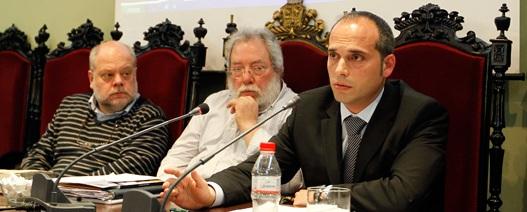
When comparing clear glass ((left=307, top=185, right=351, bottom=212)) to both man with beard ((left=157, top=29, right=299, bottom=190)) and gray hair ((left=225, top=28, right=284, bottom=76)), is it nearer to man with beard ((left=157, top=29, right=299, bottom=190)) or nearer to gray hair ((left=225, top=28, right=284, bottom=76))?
man with beard ((left=157, top=29, right=299, bottom=190))

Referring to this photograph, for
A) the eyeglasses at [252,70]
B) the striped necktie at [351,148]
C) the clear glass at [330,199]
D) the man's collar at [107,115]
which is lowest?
the clear glass at [330,199]

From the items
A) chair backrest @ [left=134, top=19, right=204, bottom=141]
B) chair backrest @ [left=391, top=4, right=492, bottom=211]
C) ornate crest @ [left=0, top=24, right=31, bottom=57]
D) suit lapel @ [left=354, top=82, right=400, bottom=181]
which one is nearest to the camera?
suit lapel @ [left=354, top=82, right=400, bottom=181]

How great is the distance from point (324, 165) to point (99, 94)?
1.46 m

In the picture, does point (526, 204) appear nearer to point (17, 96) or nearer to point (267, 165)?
point (267, 165)

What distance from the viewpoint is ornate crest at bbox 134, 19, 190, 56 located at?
132 inches

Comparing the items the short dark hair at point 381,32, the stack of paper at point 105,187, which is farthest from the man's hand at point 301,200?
the short dark hair at point 381,32

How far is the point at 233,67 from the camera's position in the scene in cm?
290

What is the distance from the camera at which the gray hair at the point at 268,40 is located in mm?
2883

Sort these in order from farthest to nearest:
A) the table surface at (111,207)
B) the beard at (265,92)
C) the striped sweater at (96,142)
A: 1. the striped sweater at (96,142)
2. the beard at (265,92)
3. the table surface at (111,207)

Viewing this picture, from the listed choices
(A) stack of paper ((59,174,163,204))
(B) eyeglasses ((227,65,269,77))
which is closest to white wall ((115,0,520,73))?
(B) eyeglasses ((227,65,269,77))

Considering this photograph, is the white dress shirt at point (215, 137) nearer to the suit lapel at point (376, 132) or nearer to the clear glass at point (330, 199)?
the suit lapel at point (376, 132)

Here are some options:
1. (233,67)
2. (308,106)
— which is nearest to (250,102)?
(233,67)

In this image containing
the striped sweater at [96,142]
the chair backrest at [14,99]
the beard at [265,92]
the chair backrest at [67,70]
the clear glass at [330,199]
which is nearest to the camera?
the clear glass at [330,199]

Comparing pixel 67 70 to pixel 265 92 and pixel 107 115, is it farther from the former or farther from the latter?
pixel 265 92
